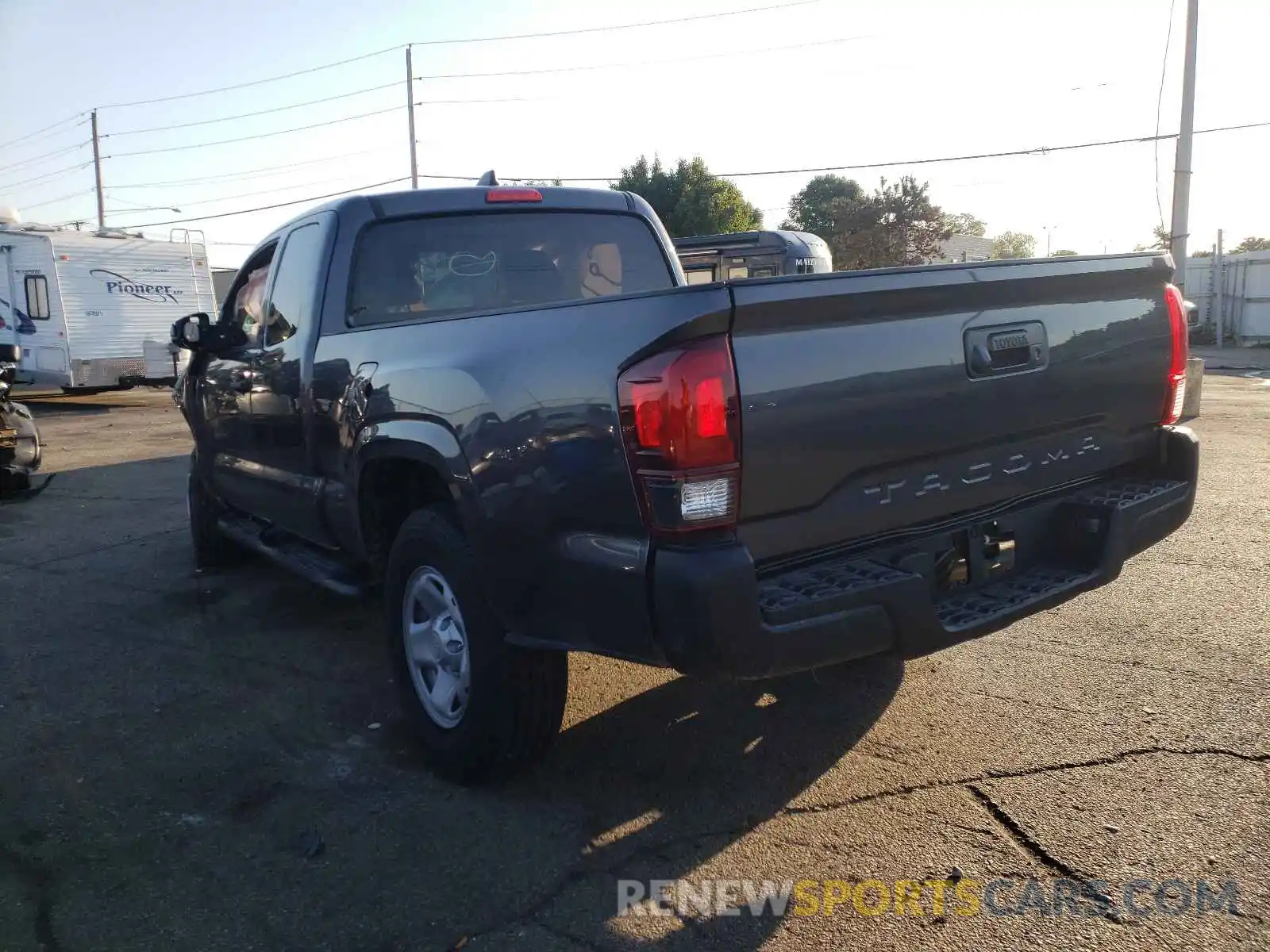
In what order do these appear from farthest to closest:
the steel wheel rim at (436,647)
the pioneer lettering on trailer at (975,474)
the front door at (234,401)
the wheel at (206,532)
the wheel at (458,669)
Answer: the wheel at (206,532) → the front door at (234,401) → the steel wheel rim at (436,647) → the wheel at (458,669) → the pioneer lettering on trailer at (975,474)

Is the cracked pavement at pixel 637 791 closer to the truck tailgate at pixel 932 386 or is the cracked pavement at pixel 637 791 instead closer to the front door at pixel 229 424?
the front door at pixel 229 424

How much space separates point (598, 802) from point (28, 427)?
29.8 ft

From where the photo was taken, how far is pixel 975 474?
317cm

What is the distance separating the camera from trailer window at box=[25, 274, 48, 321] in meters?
18.2

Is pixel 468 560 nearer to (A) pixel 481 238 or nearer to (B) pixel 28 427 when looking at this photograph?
(A) pixel 481 238

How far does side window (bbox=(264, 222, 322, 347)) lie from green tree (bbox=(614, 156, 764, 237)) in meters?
32.8

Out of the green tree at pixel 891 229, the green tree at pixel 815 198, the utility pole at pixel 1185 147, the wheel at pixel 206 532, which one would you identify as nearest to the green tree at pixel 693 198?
the green tree at pixel 891 229

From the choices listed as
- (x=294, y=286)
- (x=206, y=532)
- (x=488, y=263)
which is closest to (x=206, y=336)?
(x=294, y=286)

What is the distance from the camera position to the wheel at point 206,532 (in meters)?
6.50

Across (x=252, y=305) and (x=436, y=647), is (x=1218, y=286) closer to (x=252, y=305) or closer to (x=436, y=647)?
(x=252, y=305)

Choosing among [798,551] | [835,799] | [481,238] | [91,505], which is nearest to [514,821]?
[835,799]

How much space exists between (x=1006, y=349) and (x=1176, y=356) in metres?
1.02

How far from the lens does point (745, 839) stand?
3.07 meters

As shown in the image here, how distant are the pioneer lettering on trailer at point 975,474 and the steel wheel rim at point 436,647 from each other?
1401 mm
